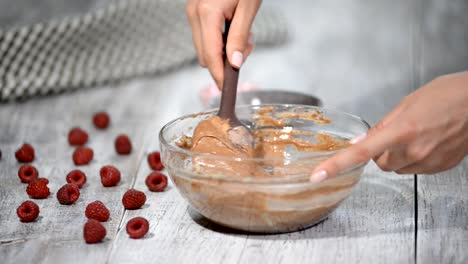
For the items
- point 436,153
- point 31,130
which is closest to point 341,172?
point 436,153

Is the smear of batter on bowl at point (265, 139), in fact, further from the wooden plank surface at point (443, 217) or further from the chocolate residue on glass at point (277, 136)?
the wooden plank surface at point (443, 217)

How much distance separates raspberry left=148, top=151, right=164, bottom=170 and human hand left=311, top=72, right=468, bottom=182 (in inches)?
27.4

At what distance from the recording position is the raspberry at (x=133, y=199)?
1731 millimetres

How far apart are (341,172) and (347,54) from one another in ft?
5.91

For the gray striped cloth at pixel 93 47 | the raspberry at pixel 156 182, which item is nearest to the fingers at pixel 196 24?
the raspberry at pixel 156 182

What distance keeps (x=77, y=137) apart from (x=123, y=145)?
17 cm

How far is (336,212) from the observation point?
1698 mm

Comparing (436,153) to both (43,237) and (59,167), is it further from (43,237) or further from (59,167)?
(59,167)

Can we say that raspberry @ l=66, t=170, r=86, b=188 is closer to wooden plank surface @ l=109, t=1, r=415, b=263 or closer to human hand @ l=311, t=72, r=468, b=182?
wooden plank surface @ l=109, t=1, r=415, b=263

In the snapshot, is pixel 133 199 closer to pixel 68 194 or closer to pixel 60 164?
pixel 68 194

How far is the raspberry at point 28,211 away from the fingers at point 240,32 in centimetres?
56

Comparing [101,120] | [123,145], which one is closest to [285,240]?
[123,145]

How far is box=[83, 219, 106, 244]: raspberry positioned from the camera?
1.56 metres

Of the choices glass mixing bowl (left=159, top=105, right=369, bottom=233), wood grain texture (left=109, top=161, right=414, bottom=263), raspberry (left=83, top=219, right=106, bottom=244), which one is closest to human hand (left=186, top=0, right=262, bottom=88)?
glass mixing bowl (left=159, top=105, right=369, bottom=233)
